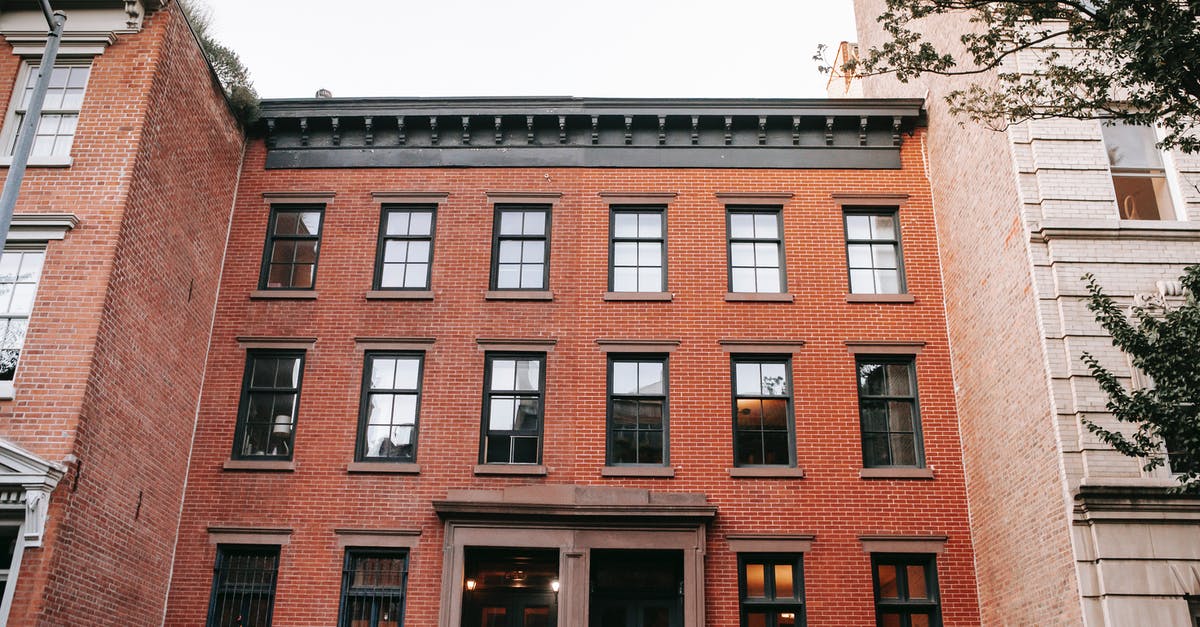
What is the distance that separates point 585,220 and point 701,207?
6.80 feet

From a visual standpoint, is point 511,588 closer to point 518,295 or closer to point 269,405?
point 518,295

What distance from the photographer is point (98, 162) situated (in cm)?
1354

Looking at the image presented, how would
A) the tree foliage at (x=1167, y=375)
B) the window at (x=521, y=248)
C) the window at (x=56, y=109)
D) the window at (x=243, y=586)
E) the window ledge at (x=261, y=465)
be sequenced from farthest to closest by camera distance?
the window at (x=521, y=248) < the window ledge at (x=261, y=465) < the window at (x=243, y=586) < the window at (x=56, y=109) < the tree foliage at (x=1167, y=375)

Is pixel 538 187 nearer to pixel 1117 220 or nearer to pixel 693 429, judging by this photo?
pixel 693 429

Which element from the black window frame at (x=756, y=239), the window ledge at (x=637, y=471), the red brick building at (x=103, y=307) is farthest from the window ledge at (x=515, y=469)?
the red brick building at (x=103, y=307)

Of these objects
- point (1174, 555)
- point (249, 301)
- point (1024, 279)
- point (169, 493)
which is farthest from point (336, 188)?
point (1174, 555)

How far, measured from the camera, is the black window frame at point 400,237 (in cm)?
1628

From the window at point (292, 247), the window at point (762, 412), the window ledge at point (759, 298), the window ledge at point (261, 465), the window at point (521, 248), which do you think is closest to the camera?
the window ledge at point (261, 465)

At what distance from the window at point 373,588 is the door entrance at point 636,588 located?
2.93 metres

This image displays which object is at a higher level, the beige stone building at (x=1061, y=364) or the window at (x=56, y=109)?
the window at (x=56, y=109)

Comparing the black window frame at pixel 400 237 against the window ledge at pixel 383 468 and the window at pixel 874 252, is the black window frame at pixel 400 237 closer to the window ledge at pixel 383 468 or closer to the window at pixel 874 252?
the window ledge at pixel 383 468

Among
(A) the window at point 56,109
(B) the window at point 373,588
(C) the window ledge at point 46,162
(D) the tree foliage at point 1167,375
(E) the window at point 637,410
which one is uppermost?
(A) the window at point 56,109

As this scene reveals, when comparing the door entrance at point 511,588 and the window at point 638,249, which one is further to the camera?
the window at point 638,249

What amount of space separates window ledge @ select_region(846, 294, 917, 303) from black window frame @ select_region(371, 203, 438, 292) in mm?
7172
